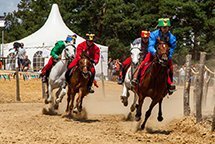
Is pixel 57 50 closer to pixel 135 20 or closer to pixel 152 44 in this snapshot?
pixel 152 44

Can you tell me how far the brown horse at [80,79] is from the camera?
14148mm

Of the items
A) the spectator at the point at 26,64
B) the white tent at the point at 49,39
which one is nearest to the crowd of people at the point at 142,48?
the spectator at the point at 26,64

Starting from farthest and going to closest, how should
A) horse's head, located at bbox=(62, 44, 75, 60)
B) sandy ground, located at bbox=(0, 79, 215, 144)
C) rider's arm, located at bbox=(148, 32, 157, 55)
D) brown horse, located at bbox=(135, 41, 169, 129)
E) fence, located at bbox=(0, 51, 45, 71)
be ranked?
fence, located at bbox=(0, 51, 45, 71) < horse's head, located at bbox=(62, 44, 75, 60) < brown horse, located at bbox=(135, 41, 169, 129) < rider's arm, located at bbox=(148, 32, 157, 55) < sandy ground, located at bbox=(0, 79, 215, 144)

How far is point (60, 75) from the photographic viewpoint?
16.4 m

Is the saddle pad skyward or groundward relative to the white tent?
groundward

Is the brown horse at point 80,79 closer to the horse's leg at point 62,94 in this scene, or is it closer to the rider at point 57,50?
the horse's leg at point 62,94

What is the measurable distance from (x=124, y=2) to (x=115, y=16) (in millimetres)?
4321

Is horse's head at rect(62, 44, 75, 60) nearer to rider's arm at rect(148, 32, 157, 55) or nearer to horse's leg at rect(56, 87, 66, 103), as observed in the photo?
horse's leg at rect(56, 87, 66, 103)

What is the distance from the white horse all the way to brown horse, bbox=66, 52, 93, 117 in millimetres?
972

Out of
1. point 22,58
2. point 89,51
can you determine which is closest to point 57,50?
point 89,51

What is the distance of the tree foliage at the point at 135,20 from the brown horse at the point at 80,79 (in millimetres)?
32289

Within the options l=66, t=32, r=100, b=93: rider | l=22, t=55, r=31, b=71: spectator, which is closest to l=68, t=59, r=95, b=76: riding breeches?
l=66, t=32, r=100, b=93: rider

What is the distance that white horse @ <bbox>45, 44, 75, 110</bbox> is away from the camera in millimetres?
15992

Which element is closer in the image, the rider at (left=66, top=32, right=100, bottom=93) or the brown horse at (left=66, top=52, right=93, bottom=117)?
the brown horse at (left=66, top=52, right=93, bottom=117)
